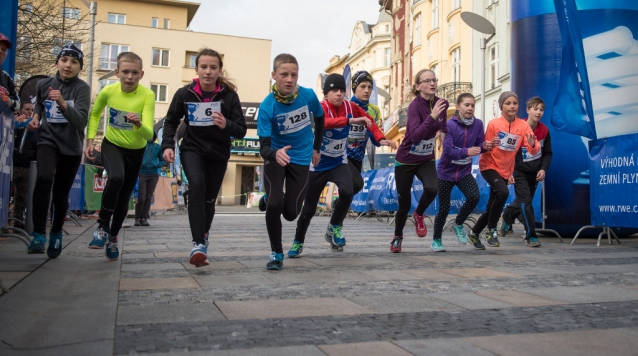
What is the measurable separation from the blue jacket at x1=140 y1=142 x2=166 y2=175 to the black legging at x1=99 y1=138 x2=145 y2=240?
679cm

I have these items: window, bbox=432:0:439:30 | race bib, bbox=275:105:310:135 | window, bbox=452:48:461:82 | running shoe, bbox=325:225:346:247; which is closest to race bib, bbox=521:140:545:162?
running shoe, bbox=325:225:346:247

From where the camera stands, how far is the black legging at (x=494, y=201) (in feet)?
27.3

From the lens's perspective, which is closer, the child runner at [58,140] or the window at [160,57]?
the child runner at [58,140]

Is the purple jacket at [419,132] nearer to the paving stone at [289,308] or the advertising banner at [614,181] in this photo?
the advertising banner at [614,181]

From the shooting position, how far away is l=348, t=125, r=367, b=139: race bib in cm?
855

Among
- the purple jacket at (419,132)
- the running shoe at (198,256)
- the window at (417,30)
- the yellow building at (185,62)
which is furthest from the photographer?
the yellow building at (185,62)

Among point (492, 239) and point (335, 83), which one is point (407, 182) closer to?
point (335, 83)

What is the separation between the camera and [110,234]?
21.7ft

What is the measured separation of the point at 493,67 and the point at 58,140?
27.0 metres

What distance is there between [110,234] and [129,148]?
2.82 ft

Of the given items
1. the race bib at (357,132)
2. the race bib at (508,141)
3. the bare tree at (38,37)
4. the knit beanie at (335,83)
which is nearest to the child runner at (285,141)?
the knit beanie at (335,83)

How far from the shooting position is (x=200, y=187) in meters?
5.88

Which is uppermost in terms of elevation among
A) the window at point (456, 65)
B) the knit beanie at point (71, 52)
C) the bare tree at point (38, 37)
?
the window at point (456, 65)

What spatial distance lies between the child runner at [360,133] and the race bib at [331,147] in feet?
2.78
